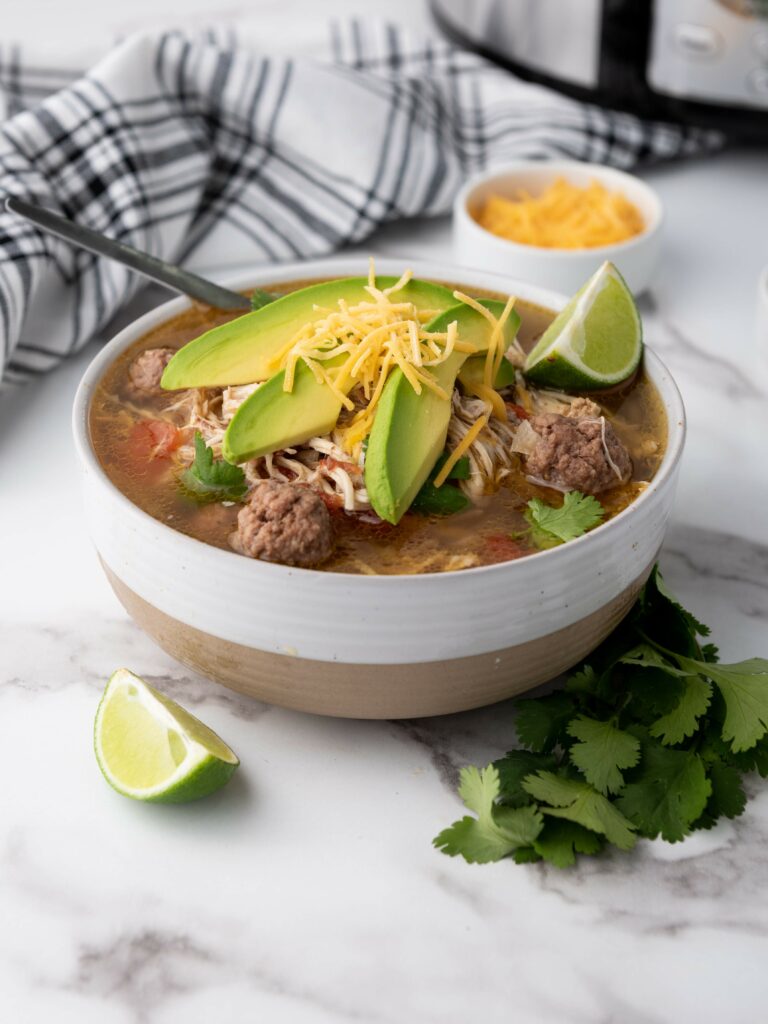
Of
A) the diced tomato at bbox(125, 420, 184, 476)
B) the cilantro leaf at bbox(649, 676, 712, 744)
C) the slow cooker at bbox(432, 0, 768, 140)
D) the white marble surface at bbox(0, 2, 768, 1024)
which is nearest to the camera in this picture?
the white marble surface at bbox(0, 2, 768, 1024)

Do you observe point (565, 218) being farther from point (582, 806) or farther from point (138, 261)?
point (582, 806)

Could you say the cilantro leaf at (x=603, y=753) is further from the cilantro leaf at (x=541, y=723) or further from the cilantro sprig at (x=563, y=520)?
the cilantro sprig at (x=563, y=520)

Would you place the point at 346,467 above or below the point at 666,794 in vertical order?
above

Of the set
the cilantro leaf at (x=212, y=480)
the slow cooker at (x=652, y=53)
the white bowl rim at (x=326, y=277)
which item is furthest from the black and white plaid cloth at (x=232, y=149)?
the cilantro leaf at (x=212, y=480)

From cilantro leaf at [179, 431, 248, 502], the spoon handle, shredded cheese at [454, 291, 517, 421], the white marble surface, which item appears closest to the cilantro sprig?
shredded cheese at [454, 291, 517, 421]

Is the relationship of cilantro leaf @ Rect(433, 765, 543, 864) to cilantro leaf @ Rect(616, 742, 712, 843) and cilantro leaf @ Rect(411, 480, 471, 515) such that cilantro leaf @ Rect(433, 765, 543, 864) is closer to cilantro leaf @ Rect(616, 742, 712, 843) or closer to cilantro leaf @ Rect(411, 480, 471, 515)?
cilantro leaf @ Rect(616, 742, 712, 843)

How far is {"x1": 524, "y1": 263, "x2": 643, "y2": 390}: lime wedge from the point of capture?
223 centimetres

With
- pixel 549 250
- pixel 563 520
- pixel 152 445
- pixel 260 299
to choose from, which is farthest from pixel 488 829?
pixel 549 250

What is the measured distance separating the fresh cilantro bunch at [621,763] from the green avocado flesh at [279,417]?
55 cm

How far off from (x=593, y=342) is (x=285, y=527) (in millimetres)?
727

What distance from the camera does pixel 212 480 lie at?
2.00 meters

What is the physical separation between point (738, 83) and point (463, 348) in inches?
71.6

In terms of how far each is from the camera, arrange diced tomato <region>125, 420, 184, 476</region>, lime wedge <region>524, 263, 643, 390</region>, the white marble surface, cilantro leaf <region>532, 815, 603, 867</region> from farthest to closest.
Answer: lime wedge <region>524, 263, 643, 390</region> < diced tomato <region>125, 420, 184, 476</region> < cilantro leaf <region>532, 815, 603, 867</region> < the white marble surface

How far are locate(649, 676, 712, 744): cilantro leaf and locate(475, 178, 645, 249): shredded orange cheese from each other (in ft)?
5.04
